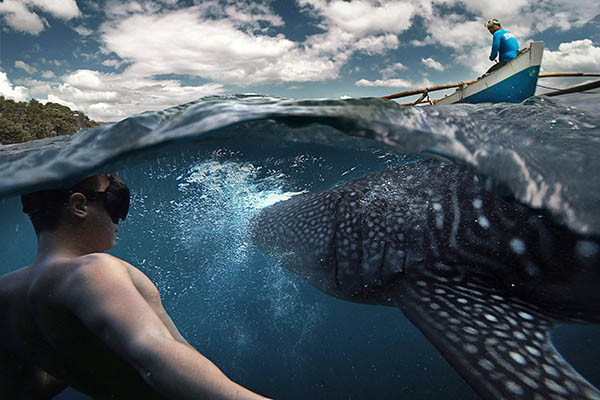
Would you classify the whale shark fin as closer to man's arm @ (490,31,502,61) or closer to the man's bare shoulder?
the man's bare shoulder

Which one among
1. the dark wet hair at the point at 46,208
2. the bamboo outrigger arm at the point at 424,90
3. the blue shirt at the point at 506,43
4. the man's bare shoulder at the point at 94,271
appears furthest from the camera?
the blue shirt at the point at 506,43

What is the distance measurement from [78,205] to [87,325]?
1179mm

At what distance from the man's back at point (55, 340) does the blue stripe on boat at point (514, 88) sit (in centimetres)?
1103

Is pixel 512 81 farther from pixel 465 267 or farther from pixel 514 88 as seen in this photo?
pixel 465 267

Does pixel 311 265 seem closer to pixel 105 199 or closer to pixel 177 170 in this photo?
pixel 105 199

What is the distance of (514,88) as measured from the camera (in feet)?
30.5

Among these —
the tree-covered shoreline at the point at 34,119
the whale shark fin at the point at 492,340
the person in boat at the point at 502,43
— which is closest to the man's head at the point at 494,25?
the person in boat at the point at 502,43

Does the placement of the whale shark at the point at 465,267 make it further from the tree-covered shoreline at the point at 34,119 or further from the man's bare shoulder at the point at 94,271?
the tree-covered shoreline at the point at 34,119

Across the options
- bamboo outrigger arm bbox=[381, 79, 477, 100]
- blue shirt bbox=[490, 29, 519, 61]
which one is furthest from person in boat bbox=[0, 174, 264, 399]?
blue shirt bbox=[490, 29, 519, 61]

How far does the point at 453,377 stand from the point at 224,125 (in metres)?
4.24

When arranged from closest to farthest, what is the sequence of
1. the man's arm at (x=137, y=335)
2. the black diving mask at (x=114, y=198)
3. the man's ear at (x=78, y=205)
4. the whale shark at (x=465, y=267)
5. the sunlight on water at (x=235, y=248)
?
the man's arm at (x=137, y=335)
the whale shark at (x=465, y=267)
the man's ear at (x=78, y=205)
the black diving mask at (x=114, y=198)
the sunlight on water at (x=235, y=248)

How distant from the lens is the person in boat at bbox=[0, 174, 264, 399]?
3.98 feet

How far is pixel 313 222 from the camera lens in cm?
370

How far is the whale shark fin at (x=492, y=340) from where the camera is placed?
1.63m
